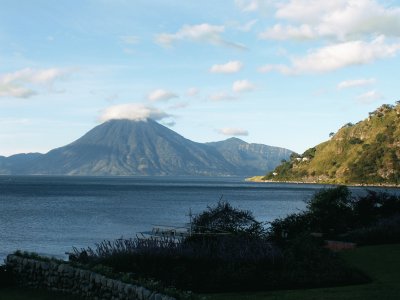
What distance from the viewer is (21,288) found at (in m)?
20.9

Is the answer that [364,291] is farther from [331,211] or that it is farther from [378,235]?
[331,211]

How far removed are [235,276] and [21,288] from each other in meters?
8.13

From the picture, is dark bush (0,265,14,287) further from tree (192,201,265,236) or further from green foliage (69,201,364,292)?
tree (192,201,265,236)

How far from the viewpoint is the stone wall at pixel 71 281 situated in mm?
15328

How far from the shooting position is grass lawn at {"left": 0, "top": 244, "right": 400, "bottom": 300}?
55.2 ft

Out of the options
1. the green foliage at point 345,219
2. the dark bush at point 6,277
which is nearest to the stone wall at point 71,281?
the dark bush at point 6,277

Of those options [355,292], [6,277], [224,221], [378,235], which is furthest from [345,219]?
[6,277]

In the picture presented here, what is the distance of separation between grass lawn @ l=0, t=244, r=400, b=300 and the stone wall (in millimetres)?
434

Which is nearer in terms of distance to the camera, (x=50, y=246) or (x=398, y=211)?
(x=398, y=211)

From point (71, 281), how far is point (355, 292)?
9278 millimetres

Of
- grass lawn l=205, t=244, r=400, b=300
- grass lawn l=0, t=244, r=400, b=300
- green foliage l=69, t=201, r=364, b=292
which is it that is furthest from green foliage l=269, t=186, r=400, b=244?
green foliage l=69, t=201, r=364, b=292

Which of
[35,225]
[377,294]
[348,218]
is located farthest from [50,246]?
[377,294]

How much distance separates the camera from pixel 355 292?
1736cm

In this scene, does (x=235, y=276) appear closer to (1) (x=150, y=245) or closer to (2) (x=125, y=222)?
(1) (x=150, y=245)
